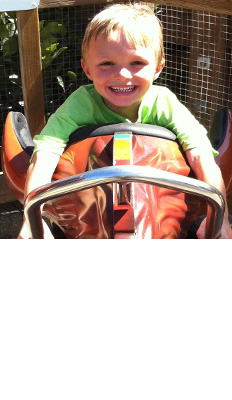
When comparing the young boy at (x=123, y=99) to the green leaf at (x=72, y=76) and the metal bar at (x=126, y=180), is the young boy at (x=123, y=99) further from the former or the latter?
the green leaf at (x=72, y=76)

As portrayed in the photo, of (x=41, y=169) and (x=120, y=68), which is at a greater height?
(x=120, y=68)

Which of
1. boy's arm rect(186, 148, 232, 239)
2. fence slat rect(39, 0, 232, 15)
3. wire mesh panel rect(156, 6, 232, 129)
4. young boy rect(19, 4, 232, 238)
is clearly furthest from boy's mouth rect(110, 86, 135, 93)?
wire mesh panel rect(156, 6, 232, 129)

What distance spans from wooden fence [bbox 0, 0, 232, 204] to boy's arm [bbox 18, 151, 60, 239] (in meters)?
1.00

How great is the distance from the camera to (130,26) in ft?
5.61

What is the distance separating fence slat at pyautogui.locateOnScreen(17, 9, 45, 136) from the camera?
2.56 metres

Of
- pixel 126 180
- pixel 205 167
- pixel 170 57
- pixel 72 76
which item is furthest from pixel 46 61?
pixel 126 180

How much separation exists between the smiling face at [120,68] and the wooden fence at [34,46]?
2.87ft

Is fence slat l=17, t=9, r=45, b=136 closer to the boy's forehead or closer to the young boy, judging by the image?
the young boy

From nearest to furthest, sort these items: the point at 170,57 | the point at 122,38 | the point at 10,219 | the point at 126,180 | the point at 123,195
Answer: the point at 126,180 < the point at 123,195 < the point at 122,38 < the point at 10,219 < the point at 170,57

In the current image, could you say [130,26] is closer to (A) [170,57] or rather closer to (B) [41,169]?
(B) [41,169]

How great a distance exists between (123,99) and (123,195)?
463 millimetres

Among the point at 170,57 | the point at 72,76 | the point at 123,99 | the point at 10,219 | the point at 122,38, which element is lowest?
the point at 10,219

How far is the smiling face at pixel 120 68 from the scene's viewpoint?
1.71m

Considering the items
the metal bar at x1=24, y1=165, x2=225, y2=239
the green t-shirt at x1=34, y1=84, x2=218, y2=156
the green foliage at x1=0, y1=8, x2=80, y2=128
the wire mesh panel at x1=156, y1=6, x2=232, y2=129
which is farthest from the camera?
the green foliage at x1=0, y1=8, x2=80, y2=128
